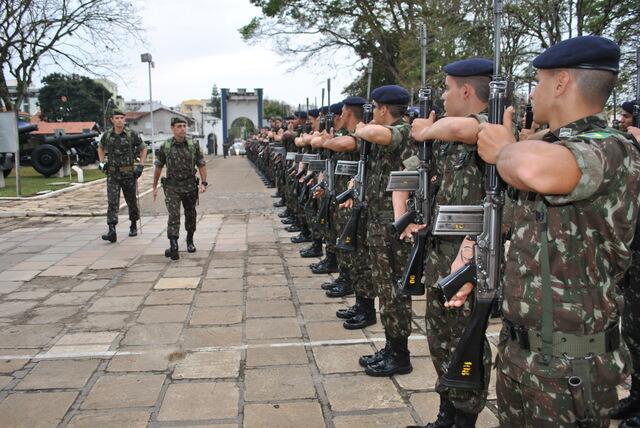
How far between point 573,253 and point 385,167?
82.6 inches

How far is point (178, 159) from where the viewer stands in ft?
23.3

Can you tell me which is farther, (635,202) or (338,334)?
(338,334)

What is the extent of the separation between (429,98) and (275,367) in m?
2.01

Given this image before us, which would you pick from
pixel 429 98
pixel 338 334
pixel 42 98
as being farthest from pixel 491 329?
pixel 42 98

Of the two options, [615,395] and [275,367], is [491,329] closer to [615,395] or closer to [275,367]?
[275,367]

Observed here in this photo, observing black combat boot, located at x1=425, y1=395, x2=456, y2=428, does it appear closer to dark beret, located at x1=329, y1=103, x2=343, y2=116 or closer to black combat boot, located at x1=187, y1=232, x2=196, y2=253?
dark beret, located at x1=329, y1=103, x2=343, y2=116

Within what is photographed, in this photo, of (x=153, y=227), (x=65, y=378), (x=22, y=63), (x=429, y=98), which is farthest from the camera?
(x=22, y=63)

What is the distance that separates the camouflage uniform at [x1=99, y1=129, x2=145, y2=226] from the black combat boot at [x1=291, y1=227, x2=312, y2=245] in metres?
2.60

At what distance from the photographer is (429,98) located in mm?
3146

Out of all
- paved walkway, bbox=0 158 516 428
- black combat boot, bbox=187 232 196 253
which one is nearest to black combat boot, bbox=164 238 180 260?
paved walkway, bbox=0 158 516 428

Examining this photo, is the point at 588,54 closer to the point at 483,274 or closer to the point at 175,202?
the point at 483,274

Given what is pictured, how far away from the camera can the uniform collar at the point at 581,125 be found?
5.59ft

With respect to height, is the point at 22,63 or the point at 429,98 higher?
the point at 22,63

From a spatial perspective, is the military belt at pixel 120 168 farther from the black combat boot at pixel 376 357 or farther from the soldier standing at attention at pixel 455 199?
the soldier standing at attention at pixel 455 199
